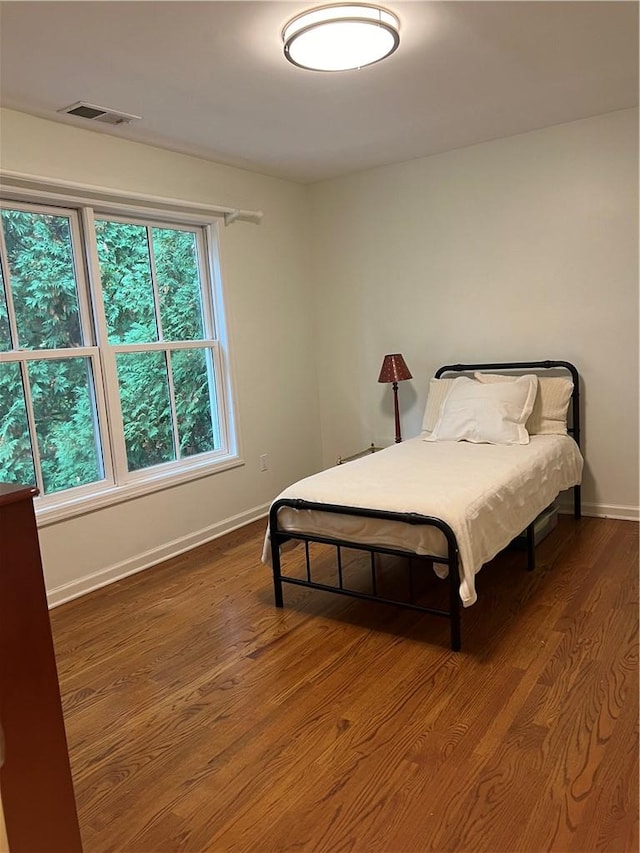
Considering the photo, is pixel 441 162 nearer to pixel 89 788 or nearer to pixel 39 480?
pixel 39 480

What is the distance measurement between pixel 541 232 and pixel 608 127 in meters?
0.66

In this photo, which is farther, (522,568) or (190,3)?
(522,568)

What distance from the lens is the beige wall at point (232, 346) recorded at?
3.22 meters

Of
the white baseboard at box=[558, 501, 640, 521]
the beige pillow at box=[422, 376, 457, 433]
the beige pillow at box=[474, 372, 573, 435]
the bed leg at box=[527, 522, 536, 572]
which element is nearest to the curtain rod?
the beige pillow at box=[422, 376, 457, 433]

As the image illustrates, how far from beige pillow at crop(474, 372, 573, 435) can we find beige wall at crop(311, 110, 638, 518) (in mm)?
228

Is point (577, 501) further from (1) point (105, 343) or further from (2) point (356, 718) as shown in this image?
(1) point (105, 343)

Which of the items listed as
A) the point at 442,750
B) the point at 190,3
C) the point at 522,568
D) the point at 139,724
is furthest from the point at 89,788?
the point at 190,3

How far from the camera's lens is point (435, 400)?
4.21 meters

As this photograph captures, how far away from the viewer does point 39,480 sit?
3.23m

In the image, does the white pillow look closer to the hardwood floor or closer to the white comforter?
the white comforter

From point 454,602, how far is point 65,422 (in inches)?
86.6

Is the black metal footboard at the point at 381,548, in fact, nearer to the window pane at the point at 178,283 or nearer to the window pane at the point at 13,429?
the window pane at the point at 13,429

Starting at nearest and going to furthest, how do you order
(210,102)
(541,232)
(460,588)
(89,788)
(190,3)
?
(89,788)
(190,3)
(460,588)
(210,102)
(541,232)

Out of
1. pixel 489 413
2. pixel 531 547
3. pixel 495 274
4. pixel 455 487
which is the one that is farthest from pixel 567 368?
pixel 455 487
